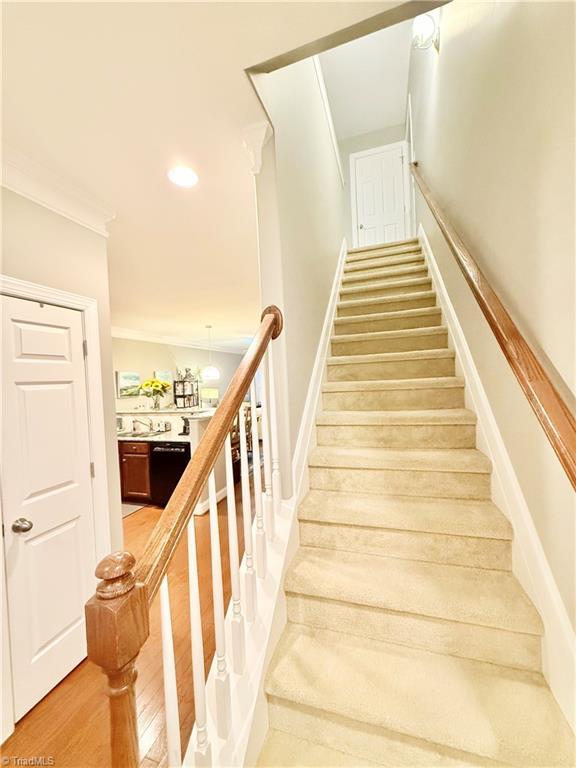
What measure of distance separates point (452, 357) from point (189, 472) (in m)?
1.88

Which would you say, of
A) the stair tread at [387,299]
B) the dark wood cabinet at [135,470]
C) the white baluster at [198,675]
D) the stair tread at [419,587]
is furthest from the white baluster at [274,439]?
the dark wood cabinet at [135,470]

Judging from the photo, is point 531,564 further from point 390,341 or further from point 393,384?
point 390,341

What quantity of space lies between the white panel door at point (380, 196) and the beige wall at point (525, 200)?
3.22m

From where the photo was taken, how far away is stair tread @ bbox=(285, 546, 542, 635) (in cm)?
111

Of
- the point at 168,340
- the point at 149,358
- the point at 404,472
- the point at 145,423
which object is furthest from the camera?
the point at 168,340

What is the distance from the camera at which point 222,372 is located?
32.7 ft

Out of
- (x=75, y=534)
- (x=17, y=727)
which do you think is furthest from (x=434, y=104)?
(x=17, y=727)

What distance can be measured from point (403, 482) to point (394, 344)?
1.21m

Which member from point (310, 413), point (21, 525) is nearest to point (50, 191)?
point (21, 525)

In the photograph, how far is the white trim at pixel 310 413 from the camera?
1606 millimetres

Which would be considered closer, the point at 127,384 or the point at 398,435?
the point at 398,435

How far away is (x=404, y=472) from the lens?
5.19 feet

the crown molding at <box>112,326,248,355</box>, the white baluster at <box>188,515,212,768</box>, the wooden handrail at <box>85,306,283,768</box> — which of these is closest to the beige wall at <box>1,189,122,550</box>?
the white baluster at <box>188,515,212,768</box>

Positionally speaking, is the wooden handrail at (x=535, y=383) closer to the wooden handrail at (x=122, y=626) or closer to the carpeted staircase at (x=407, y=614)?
the carpeted staircase at (x=407, y=614)
